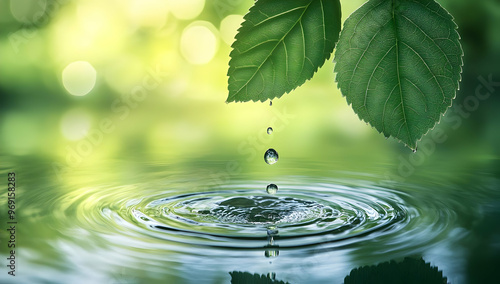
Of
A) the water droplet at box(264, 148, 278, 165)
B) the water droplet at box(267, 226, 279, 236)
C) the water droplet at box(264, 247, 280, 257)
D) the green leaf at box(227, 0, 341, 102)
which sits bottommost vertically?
the green leaf at box(227, 0, 341, 102)

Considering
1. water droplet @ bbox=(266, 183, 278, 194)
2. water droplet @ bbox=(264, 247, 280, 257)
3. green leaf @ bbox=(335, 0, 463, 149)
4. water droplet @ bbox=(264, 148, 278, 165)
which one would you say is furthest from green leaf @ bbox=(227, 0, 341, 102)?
water droplet @ bbox=(266, 183, 278, 194)

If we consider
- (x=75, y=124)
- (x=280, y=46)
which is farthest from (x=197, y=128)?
(x=280, y=46)

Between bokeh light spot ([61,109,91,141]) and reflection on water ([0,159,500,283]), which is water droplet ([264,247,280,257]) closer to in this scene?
reflection on water ([0,159,500,283])

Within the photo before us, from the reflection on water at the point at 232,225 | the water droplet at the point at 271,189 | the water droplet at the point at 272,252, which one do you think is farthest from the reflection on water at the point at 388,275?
the water droplet at the point at 271,189

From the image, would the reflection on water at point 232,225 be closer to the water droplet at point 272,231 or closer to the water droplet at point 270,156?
the water droplet at point 272,231

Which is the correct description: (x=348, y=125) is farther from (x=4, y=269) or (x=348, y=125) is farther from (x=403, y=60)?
(x=403, y=60)

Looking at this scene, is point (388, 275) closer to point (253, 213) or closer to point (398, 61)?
point (253, 213)
